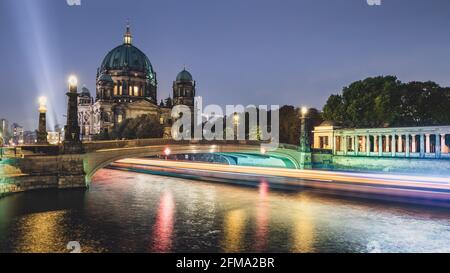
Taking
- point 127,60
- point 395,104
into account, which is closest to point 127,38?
point 127,60

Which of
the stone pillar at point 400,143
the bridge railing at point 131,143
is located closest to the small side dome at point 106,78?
the bridge railing at point 131,143

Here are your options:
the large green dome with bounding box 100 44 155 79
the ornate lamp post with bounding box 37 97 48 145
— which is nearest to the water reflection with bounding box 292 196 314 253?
the ornate lamp post with bounding box 37 97 48 145

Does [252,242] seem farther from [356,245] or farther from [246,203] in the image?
[246,203]

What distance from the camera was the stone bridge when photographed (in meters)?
29.4

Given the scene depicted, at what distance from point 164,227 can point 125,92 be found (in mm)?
106162

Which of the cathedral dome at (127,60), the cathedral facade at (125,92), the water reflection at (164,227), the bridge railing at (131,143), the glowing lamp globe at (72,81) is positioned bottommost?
the water reflection at (164,227)

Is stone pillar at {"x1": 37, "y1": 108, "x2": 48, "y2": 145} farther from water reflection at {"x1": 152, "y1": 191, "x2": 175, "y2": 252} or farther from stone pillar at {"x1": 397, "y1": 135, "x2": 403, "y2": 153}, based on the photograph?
stone pillar at {"x1": 397, "y1": 135, "x2": 403, "y2": 153}

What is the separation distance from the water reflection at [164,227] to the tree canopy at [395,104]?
43172 millimetres

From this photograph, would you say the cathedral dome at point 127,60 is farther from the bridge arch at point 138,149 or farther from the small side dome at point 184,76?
the bridge arch at point 138,149

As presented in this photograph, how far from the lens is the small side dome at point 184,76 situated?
12406 cm

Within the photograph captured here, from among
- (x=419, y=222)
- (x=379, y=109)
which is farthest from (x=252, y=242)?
(x=379, y=109)

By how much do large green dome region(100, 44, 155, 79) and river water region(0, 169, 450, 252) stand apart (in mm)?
96006

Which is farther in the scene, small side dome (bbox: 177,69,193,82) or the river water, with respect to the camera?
small side dome (bbox: 177,69,193,82)
